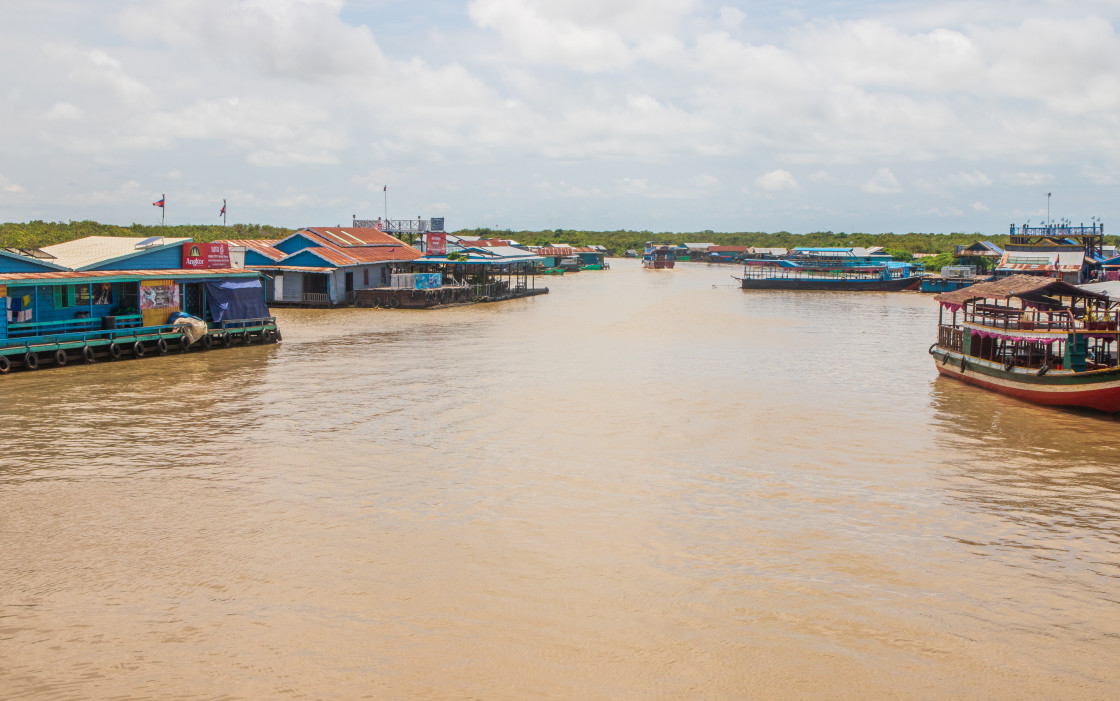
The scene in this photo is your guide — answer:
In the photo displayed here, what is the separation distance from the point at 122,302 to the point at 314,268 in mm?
19015

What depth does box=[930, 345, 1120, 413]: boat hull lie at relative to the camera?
20.1 meters

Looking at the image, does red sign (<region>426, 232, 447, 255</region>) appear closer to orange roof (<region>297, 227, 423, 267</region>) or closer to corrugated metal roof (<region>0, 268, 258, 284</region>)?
orange roof (<region>297, 227, 423, 267</region>)

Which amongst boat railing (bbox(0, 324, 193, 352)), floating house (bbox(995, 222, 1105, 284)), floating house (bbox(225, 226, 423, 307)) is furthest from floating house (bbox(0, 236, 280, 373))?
floating house (bbox(995, 222, 1105, 284))

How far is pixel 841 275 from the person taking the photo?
81.7m

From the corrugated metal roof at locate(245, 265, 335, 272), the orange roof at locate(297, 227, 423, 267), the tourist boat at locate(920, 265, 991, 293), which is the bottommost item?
the tourist boat at locate(920, 265, 991, 293)

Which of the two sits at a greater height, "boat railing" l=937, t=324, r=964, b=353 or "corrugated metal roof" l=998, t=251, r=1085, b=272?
"corrugated metal roof" l=998, t=251, r=1085, b=272

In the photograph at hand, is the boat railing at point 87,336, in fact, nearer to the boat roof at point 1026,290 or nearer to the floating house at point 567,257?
the boat roof at point 1026,290

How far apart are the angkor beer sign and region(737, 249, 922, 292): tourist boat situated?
52.5 meters

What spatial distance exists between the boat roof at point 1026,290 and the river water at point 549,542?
9.77ft

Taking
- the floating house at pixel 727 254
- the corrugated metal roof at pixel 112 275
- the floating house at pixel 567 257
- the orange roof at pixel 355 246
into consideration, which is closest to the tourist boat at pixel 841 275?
the floating house at pixel 567 257

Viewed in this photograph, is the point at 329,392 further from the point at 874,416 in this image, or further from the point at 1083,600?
the point at 1083,600

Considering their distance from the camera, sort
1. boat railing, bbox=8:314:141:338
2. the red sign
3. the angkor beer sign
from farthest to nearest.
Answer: the red sign < the angkor beer sign < boat railing, bbox=8:314:141:338

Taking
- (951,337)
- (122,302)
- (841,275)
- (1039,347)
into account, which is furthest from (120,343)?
(841,275)

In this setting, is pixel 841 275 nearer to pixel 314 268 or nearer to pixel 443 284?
pixel 443 284
